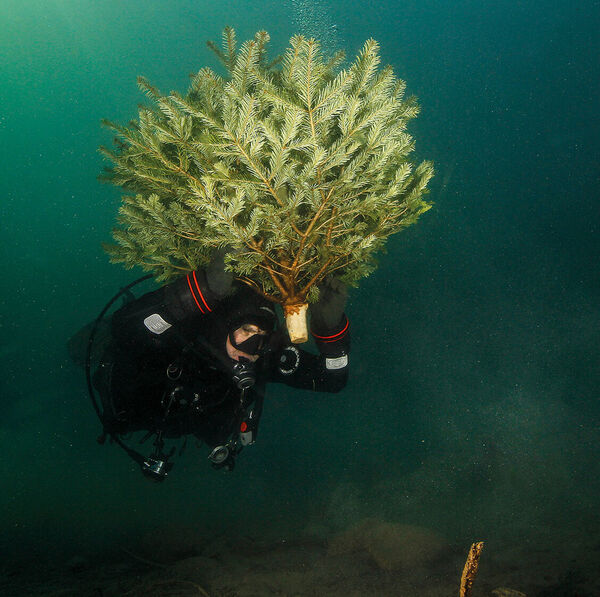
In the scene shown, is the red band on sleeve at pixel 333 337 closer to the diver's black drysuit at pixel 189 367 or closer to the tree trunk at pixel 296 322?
the diver's black drysuit at pixel 189 367

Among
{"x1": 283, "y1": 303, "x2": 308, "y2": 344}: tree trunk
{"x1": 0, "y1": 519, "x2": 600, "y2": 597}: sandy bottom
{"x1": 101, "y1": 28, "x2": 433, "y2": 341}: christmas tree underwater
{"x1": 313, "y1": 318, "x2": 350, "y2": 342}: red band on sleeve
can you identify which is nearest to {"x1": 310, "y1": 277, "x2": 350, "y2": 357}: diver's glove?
{"x1": 313, "y1": 318, "x2": 350, "y2": 342}: red band on sleeve

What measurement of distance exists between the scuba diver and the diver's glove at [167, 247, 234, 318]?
16cm

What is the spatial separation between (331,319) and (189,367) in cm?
186

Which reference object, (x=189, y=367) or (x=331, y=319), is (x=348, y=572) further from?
(x=331, y=319)

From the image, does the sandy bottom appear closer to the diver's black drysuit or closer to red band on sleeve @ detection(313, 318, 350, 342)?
the diver's black drysuit

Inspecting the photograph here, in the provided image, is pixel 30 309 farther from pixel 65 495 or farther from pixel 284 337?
pixel 284 337

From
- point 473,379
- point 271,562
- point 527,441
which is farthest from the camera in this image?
point 473,379

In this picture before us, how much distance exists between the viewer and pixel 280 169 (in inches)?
72.9

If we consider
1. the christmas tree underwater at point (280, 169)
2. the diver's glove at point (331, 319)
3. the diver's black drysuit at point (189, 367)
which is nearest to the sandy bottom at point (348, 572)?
the diver's black drysuit at point (189, 367)

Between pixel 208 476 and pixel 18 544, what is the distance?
4993 mm

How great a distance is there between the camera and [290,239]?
233 cm

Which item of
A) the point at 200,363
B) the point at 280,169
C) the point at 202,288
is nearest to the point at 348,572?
the point at 200,363

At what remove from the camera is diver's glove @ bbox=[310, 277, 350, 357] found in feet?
9.93

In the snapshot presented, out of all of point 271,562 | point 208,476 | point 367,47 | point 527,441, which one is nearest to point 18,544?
point 208,476
